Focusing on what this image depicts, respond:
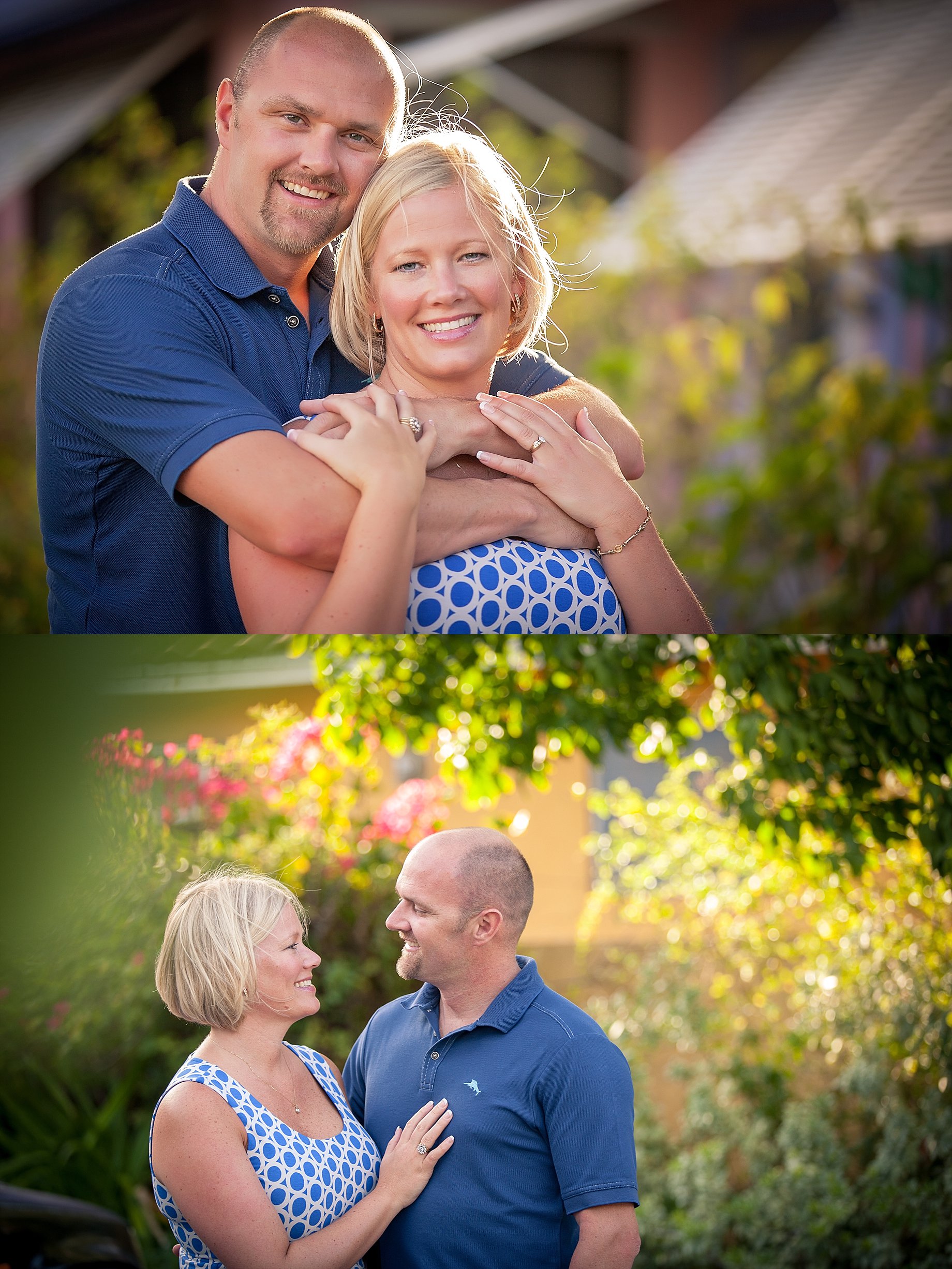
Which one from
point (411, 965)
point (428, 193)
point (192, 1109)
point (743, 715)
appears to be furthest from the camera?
point (743, 715)

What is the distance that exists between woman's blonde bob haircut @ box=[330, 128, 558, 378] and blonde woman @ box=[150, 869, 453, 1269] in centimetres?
107

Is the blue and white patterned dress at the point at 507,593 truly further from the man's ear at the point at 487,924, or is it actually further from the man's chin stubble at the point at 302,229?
the man's chin stubble at the point at 302,229

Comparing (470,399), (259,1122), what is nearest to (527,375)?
(470,399)

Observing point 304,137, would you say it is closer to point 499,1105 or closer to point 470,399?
point 470,399

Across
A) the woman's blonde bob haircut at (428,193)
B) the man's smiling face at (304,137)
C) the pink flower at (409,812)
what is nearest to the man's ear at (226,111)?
the man's smiling face at (304,137)

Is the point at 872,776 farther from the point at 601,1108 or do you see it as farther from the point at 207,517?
the point at 207,517

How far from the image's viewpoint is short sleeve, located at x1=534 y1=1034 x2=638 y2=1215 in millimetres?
Answer: 1845

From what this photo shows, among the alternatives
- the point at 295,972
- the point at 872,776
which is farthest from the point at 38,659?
the point at 872,776

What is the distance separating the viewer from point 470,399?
2342 mm

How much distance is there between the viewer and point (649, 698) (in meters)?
2.54

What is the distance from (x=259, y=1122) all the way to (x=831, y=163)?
726 cm

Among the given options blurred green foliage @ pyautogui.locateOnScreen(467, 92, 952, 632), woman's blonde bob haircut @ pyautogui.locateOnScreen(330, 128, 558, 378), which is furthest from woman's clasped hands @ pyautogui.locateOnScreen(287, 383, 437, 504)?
blurred green foliage @ pyautogui.locateOnScreen(467, 92, 952, 632)

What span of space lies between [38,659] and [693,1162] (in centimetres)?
194

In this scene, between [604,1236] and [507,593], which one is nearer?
[604,1236]
